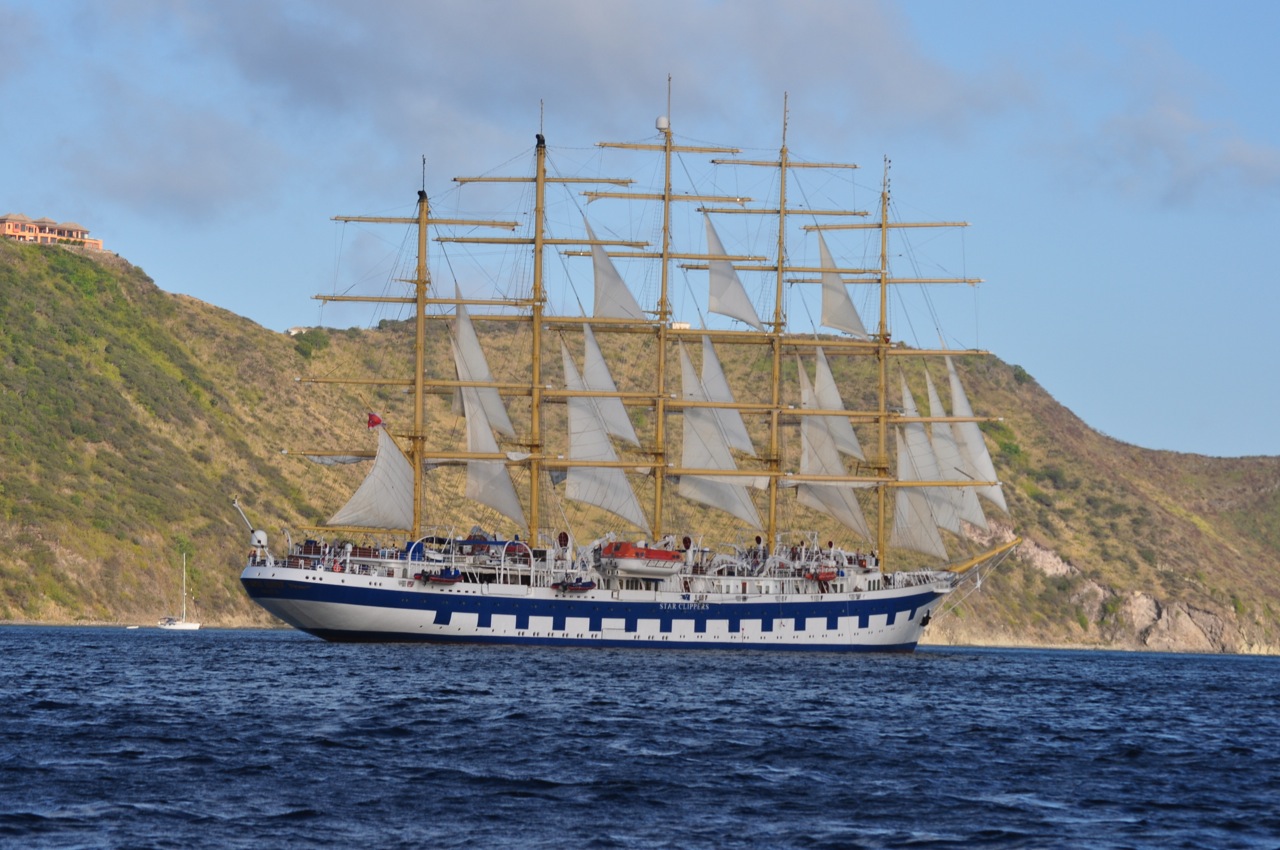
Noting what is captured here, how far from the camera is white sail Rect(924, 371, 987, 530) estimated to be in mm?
91250

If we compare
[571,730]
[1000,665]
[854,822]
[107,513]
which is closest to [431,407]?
[107,513]

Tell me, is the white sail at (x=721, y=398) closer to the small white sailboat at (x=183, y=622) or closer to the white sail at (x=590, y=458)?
the white sail at (x=590, y=458)

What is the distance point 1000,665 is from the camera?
280 ft

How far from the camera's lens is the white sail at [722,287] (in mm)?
88062

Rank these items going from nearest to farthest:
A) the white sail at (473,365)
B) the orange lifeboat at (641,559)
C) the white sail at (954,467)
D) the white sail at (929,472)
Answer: the orange lifeboat at (641,559)
the white sail at (473,365)
the white sail at (954,467)
the white sail at (929,472)

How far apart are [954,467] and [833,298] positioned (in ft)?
37.7

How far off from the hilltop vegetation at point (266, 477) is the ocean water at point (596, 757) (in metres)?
36.6

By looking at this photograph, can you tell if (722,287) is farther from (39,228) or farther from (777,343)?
(39,228)

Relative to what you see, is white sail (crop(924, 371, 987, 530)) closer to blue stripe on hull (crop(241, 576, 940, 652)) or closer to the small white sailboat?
blue stripe on hull (crop(241, 576, 940, 652))

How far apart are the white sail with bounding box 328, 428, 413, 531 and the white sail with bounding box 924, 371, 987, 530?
29.4 metres

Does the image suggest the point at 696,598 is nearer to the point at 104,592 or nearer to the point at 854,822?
the point at 104,592

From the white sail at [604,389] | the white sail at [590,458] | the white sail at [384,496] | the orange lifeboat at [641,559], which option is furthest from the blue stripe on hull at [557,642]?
the white sail at [604,389]

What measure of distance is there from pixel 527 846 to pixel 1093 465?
147980mm

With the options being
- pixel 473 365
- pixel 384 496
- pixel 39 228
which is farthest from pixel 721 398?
pixel 39 228
